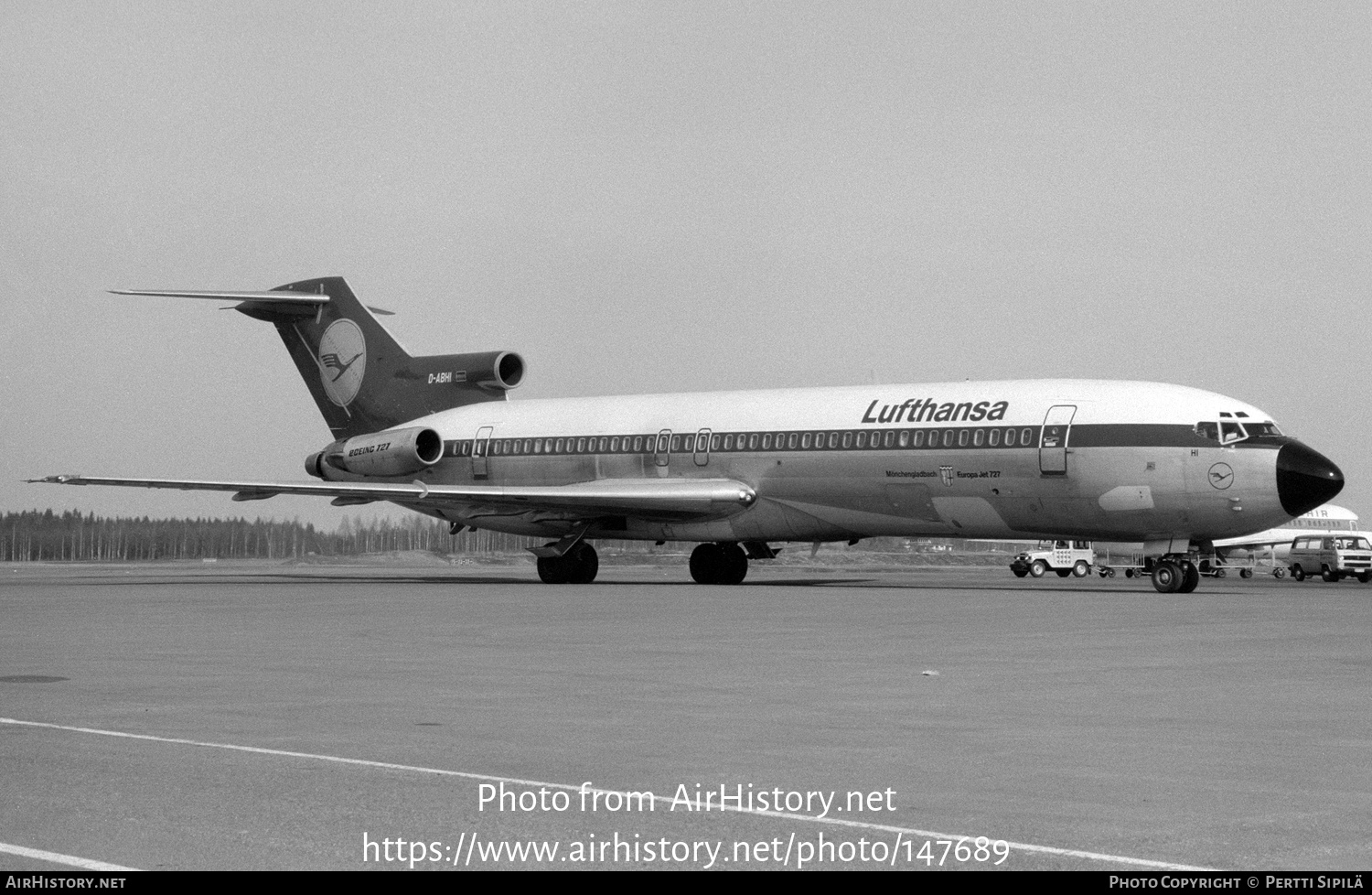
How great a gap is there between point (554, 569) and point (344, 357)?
964 centimetres

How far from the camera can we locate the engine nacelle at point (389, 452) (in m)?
41.0

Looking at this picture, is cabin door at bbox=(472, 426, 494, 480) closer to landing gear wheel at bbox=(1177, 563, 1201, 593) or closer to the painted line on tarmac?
landing gear wheel at bbox=(1177, 563, 1201, 593)

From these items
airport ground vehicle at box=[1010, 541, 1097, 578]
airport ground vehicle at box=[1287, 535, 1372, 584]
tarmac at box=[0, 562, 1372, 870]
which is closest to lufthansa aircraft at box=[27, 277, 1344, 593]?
tarmac at box=[0, 562, 1372, 870]

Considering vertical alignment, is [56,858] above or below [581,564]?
below

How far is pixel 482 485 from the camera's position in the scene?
40875mm

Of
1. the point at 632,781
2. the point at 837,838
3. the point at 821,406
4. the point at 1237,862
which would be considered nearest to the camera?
the point at 1237,862

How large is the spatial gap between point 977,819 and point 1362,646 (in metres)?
11.2

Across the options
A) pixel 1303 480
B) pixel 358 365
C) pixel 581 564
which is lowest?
pixel 581 564

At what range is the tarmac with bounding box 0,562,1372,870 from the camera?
679 cm

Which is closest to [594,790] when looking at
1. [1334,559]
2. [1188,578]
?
[1188,578]

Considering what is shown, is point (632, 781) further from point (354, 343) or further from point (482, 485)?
point (354, 343)

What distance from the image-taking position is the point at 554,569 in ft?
125

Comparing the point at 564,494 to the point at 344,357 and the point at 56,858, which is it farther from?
the point at 56,858

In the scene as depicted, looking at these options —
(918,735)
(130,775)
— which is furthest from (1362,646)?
(130,775)
